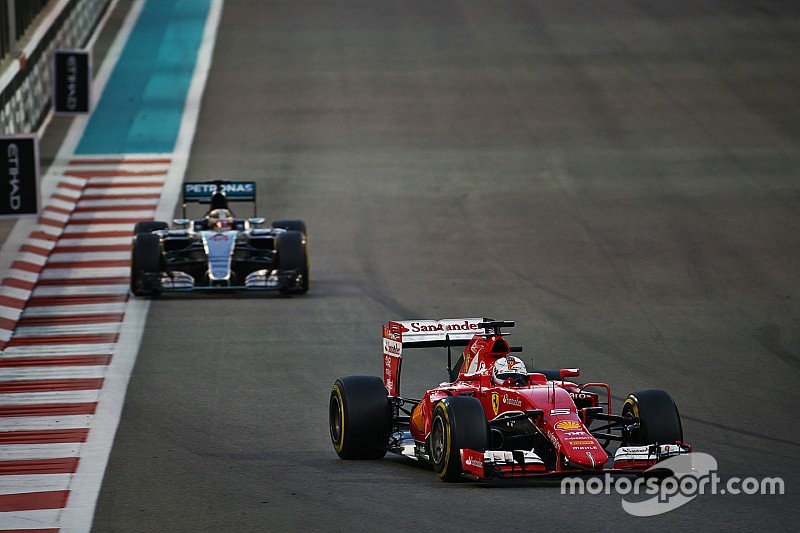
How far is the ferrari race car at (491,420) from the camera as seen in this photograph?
35.8ft

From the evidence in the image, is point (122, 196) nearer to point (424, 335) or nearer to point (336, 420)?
point (424, 335)

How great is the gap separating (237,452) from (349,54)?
26353mm

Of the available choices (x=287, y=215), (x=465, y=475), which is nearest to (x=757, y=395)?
(x=465, y=475)

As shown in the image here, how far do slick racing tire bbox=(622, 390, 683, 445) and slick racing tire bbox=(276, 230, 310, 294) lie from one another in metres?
8.74

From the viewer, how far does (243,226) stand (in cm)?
2045

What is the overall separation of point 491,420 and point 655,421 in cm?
130

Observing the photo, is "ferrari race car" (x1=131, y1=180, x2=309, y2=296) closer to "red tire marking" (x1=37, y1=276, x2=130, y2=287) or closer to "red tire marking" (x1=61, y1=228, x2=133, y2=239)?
"red tire marking" (x1=37, y1=276, x2=130, y2=287)

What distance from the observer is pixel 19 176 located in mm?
19609

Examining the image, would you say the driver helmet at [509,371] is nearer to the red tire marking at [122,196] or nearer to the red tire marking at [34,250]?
the red tire marking at [34,250]

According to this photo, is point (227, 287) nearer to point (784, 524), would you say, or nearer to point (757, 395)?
point (757, 395)

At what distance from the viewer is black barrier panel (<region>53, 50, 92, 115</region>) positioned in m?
30.5

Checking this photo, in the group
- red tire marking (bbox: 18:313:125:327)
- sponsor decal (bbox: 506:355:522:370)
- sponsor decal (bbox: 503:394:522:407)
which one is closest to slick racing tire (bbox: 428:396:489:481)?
sponsor decal (bbox: 503:394:522:407)

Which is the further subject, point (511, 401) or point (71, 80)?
point (71, 80)

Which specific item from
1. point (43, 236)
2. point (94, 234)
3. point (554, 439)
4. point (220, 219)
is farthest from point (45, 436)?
point (94, 234)
